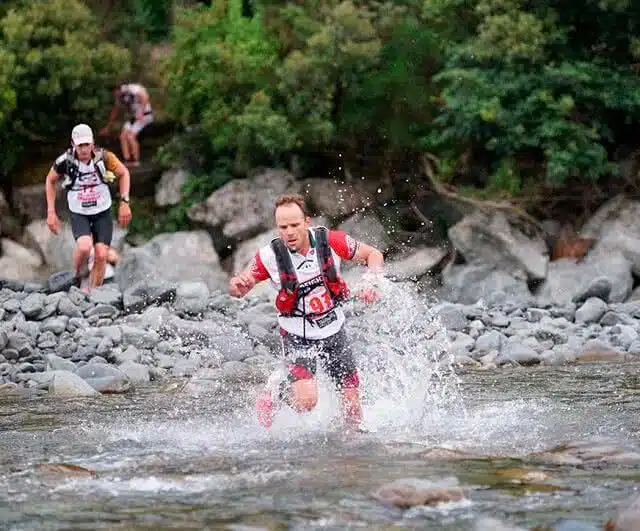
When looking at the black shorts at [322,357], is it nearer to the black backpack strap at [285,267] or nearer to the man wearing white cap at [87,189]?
the black backpack strap at [285,267]

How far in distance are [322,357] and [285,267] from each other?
0.74 meters

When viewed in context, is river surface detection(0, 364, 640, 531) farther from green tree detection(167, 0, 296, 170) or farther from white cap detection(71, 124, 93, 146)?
green tree detection(167, 0, 296, 170)

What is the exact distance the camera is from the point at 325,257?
9352 mm

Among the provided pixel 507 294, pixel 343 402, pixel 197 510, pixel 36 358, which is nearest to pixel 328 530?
pixel 197 510

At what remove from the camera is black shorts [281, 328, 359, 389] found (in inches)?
373

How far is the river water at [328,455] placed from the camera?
6945 millimetres

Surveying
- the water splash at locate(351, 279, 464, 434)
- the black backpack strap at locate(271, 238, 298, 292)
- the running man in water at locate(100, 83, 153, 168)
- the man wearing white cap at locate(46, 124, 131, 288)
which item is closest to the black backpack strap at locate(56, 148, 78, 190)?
the man wearing white cap at locate(46, 124, 131, 288)

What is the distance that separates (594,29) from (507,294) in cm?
454

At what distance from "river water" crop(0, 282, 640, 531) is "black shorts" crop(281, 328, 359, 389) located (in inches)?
10.0

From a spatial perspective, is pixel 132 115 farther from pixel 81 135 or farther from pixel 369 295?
pixel 369 295

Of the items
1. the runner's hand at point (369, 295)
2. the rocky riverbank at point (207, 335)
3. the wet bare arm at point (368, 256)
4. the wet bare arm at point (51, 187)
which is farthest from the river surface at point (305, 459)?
the wet bare arm at point (51, 187)

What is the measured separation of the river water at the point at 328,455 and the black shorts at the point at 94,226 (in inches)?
157

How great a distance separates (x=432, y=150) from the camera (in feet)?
72.4

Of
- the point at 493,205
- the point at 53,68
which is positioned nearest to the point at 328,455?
the point at 493,205
